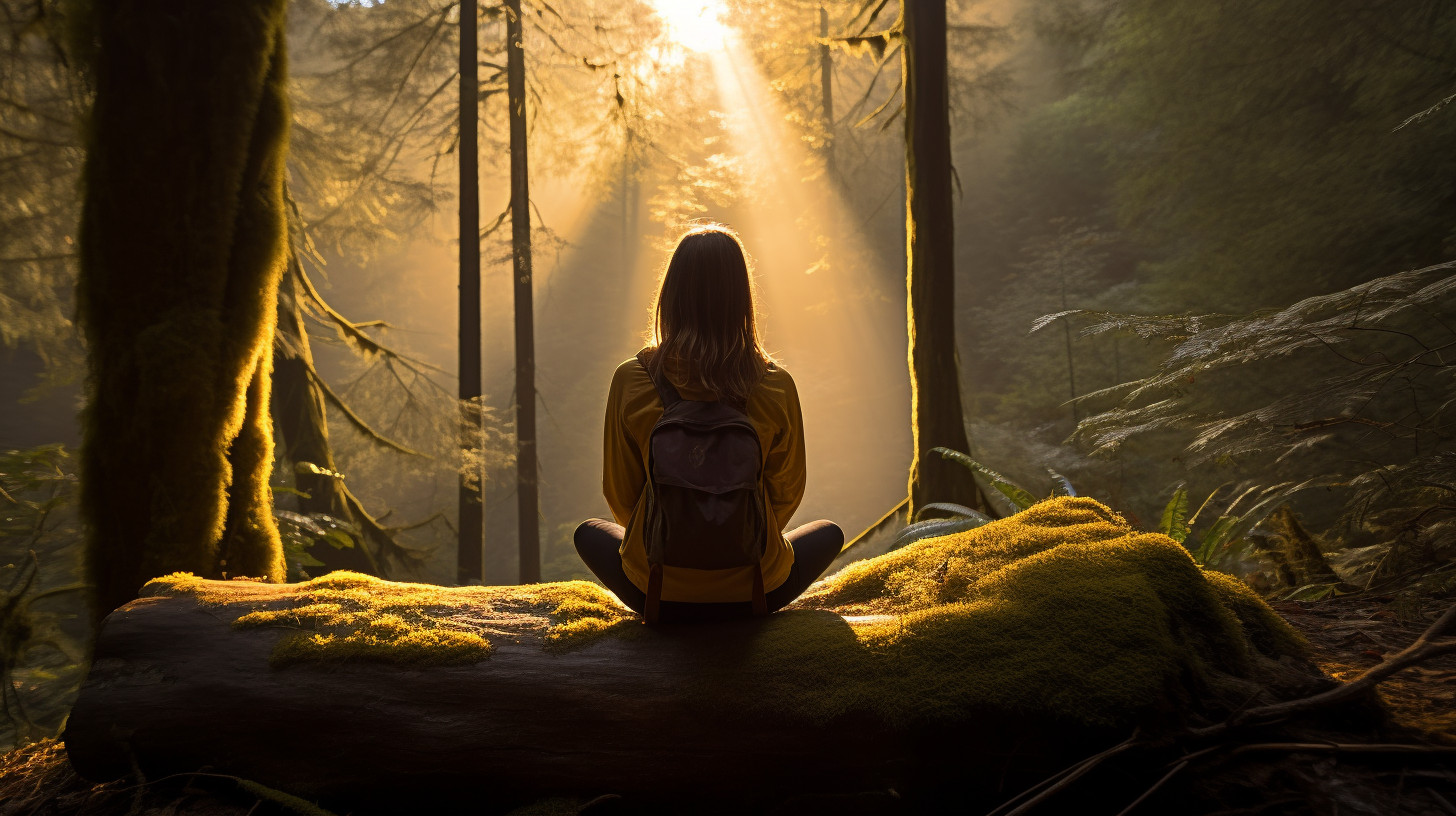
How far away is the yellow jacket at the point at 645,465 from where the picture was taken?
230cm

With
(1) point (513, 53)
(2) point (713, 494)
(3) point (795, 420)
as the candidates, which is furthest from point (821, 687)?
(1) point (513, 53)

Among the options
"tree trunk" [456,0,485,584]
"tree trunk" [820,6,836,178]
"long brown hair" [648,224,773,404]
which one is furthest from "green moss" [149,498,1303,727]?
"tree trunk" [820,6,836,178]

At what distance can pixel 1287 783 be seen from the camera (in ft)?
5.53

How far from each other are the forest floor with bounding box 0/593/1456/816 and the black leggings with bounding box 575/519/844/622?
650 mm

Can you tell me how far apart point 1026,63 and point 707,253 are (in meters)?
32.8

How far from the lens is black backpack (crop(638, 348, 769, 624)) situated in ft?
6.69

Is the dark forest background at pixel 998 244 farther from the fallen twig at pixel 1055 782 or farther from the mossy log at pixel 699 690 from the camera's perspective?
the fallen twig at pixel 1055 782

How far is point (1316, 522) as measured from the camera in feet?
26.1

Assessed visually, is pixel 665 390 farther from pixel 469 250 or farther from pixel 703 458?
pixel 469 250

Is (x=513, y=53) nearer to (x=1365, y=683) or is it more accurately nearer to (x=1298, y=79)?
(x=1365, y=683)

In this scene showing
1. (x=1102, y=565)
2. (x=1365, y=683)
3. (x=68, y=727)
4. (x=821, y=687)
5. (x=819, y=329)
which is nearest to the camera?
(x=1365, y=683)

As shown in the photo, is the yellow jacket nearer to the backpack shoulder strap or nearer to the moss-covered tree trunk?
the backpack shoulder strap

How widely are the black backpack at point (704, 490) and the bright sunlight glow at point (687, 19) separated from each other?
9479 millimetres

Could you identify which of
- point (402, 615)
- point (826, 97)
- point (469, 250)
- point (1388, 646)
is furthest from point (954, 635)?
point (826, 97)
